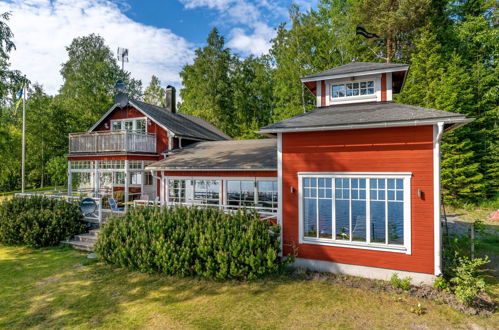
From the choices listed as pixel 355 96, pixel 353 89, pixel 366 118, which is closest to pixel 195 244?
pixel 366 118

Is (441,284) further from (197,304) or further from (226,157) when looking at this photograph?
(226,157)

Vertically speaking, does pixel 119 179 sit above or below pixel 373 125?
below

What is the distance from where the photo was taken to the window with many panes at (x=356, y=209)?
24.2 feet

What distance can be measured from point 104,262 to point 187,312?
480 centimetres

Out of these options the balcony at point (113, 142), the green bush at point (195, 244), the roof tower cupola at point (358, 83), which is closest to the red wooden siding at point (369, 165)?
the green bush at point (195, 244)

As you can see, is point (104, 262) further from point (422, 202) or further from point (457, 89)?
point (457, 89)

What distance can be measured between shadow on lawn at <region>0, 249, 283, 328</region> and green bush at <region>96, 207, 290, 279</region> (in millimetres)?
316

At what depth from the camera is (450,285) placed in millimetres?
6965

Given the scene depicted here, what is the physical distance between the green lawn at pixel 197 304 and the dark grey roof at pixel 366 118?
4.31 metres

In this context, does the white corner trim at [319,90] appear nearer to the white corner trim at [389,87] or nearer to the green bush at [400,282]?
the white corner trim at [389,87]

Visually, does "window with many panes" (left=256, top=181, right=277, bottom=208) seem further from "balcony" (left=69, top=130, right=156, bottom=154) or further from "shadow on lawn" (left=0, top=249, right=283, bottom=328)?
"balcony" (left=69, top=130, right=156, bottom=154)

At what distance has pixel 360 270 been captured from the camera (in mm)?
7707

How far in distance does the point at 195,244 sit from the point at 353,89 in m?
8.03

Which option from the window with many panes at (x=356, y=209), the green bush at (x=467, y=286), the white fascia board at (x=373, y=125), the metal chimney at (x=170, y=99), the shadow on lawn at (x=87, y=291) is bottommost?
the shadow on lawn at (x=87, y=291)
